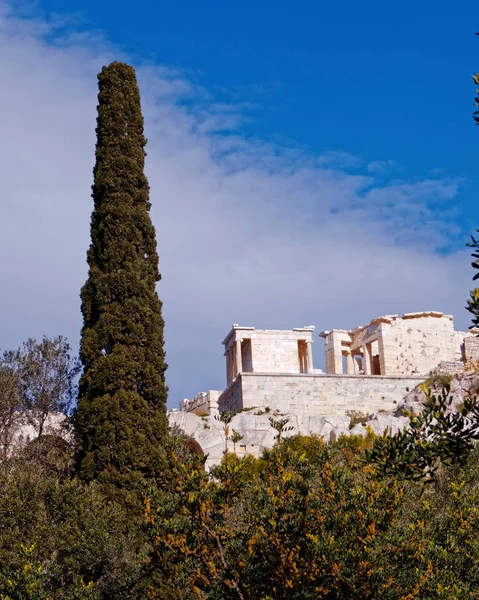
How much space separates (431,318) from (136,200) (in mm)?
28494

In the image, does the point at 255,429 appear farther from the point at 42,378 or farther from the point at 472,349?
the point at 472,349

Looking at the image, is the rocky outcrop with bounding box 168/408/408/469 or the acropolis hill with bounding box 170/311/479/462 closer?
the rocky outcrop with bounding box 168/408/408/469

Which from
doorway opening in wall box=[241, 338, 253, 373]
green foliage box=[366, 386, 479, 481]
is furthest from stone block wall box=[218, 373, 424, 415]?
green foliage box=[366, 386, 479, 481]

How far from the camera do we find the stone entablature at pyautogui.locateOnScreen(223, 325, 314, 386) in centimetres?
4316

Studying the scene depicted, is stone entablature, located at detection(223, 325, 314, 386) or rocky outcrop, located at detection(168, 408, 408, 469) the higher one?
stone entablature, located at detection(223, 325, 314, 386)

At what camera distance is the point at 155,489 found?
420 inches

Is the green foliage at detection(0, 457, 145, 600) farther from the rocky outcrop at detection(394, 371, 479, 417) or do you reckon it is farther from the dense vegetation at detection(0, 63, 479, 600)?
the rocky outcrop at detection(394, 371, 479, 417)

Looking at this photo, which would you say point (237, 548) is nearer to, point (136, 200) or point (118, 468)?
point (118, 468)

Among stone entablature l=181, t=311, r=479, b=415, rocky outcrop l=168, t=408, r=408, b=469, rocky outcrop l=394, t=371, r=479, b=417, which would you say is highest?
stone entablature l=181, t=311, r=479, b=415

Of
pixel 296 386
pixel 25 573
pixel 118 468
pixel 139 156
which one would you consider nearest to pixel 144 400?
pixel 118 468

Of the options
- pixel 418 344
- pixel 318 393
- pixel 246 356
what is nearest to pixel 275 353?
pixel 246 356

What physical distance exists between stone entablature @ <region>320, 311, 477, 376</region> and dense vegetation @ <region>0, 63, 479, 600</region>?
20111 mm

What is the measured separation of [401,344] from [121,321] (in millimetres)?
28110

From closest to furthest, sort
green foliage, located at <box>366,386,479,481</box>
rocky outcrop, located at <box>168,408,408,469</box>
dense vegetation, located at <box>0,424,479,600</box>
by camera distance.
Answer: green foliage, located at <box>366,386,479,481</box>
dense vegetation, located at <box>0,424,479,600</box>
rocky outcrop, located at <box>168,408,408,469</box>
